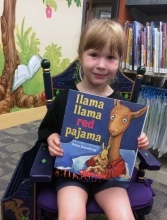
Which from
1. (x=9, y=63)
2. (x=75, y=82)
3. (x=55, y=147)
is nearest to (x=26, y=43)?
(x=9, y=63)

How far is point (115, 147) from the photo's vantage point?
75cm

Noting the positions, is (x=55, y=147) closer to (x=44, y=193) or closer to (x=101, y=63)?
(x=44, y=193)

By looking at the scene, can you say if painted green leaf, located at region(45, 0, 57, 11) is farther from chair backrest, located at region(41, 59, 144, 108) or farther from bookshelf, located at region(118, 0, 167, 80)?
chair backrest, located at region(41, 59, 144, 108)

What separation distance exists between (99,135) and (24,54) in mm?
1608

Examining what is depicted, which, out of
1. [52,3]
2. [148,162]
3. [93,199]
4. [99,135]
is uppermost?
[52,3]

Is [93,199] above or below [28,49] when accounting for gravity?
below

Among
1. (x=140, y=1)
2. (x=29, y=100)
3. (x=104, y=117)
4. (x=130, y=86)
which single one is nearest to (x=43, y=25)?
(x=29, y=100)

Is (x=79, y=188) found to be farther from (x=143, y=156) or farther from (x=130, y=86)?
(x=130, y=86)

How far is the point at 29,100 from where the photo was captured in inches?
91.0

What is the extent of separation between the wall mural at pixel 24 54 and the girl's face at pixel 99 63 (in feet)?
4.36

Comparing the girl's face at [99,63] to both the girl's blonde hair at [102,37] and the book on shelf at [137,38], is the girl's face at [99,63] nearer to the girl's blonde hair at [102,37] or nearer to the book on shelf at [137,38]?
the girl's blonde hair at [102,37]

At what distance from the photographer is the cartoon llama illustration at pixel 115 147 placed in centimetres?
73

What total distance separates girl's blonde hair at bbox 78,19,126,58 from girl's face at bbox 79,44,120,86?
0.02 metres

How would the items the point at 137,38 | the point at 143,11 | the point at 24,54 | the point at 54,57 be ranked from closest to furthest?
the point at 137,38
the point at 143,11
the point at 24,54
the point at 54,57
